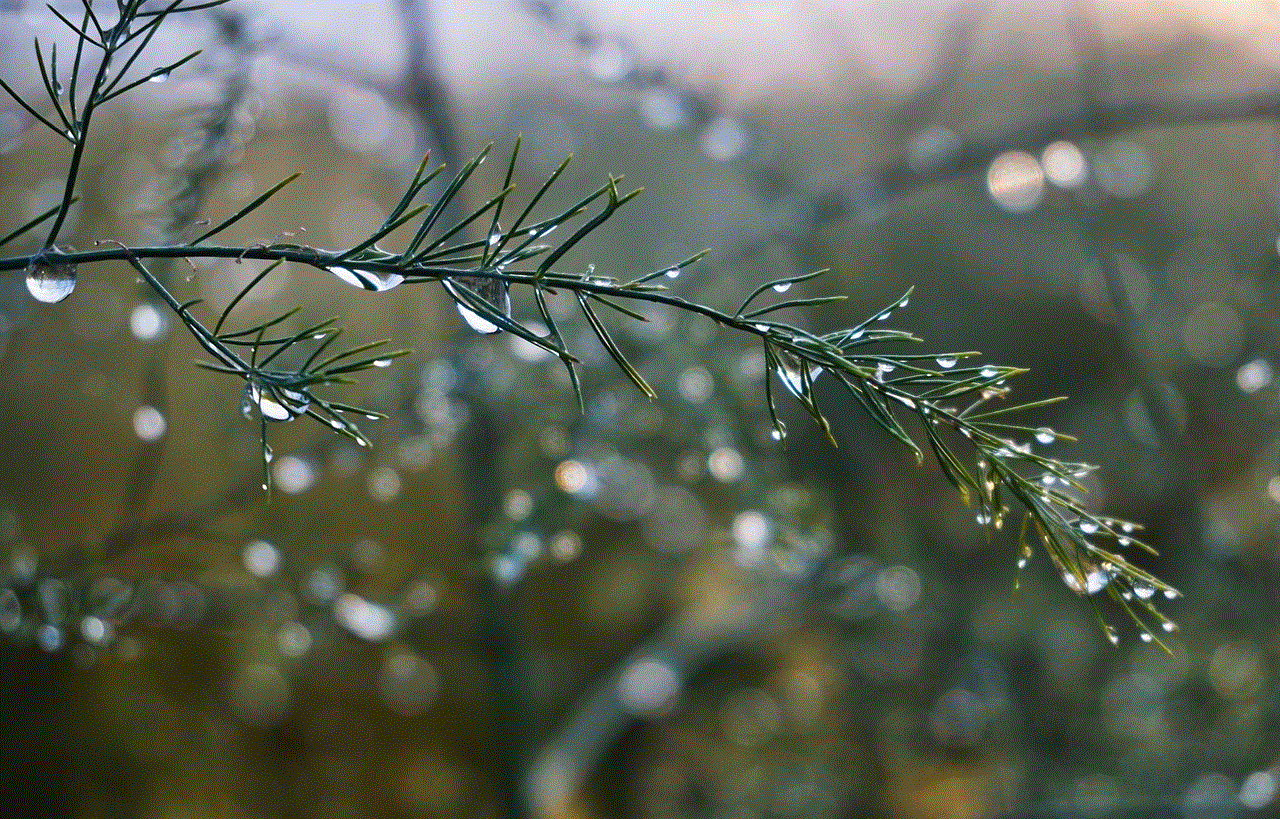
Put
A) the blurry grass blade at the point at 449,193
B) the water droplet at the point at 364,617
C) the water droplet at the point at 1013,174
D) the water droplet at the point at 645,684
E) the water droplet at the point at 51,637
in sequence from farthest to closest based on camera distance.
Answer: the water droplet at the point at 645,684 < the water droplet at the point at 1013,174 < the water droplet at the point at 364,617 < the water droplet at the point at 51,637 < the blurry grass blade at the point at 449,193

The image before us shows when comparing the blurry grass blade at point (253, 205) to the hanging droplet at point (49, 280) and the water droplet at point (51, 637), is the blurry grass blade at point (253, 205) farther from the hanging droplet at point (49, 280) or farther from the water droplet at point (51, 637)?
the water droplet at point (51, 637)

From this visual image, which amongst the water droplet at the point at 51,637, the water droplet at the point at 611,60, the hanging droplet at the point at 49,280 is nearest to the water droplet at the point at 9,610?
the water droplet at the point at 51,637

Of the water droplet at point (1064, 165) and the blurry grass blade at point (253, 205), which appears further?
the water droplet at point (1064, 165)

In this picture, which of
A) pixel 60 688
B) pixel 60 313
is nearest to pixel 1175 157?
pixel 60 313

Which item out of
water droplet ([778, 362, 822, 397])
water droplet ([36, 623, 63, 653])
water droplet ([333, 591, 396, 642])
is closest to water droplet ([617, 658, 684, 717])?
water droplet ([333, 591, 396, 642])

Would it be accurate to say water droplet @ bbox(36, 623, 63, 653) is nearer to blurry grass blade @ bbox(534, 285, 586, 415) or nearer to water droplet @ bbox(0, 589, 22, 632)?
water droplet @ bbox(0, 589, 22, 632)

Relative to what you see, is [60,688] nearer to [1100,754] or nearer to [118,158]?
[118,158]

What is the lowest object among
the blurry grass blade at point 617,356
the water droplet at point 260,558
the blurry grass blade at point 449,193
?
the blurry grass blade at point 617,356
